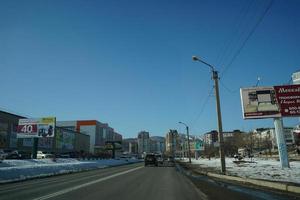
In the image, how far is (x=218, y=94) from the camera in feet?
87.6

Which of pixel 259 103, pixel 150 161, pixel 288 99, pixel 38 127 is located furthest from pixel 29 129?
pixel 288 99

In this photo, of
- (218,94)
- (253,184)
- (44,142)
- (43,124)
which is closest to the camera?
(253,184)

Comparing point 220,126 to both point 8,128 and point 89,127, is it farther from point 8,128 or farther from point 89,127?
point 89,127

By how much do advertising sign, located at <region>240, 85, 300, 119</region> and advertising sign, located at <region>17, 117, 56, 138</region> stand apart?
35.8m

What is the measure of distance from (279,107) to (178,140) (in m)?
149

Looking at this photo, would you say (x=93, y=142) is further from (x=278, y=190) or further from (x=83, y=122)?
(x=278, y=190)

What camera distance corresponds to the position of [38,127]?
58.2 m

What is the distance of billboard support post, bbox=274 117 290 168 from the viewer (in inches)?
1380

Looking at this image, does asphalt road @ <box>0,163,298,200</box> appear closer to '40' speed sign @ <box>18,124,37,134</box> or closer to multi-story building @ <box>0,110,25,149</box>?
'40' speed sign @ <box>18,124,37,134</box>

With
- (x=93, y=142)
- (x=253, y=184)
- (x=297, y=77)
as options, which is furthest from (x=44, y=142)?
(x=253, y=184)

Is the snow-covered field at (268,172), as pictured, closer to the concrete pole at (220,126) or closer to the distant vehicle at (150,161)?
the concrete pole at (220,126)

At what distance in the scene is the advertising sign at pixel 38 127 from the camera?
5758cm

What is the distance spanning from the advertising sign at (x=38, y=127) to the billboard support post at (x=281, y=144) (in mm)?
39383

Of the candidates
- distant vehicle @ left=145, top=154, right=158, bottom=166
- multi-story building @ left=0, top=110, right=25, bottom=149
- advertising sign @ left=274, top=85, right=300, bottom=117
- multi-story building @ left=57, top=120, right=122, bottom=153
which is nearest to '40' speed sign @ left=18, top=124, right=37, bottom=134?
multi-story building @ left=0, top=110, right=25, bottom=149
